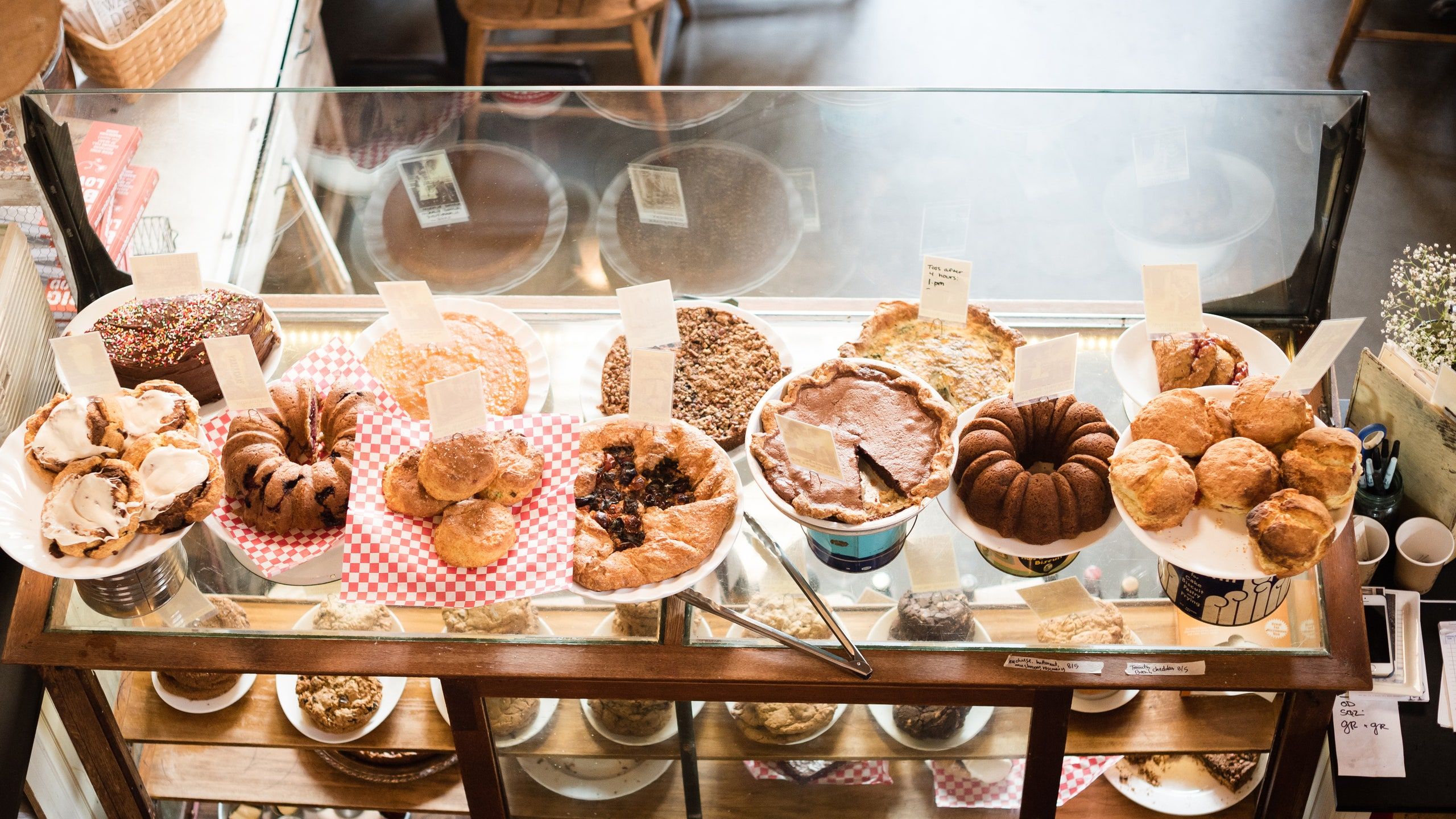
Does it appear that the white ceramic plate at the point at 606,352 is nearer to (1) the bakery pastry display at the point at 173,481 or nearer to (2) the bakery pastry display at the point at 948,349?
(2) the bakery pastry display at the point at 948,349

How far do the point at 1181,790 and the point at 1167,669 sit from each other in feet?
2.98

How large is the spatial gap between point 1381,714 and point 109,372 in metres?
3.04

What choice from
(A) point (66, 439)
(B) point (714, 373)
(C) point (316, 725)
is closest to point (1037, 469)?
(B) point (714, 373)

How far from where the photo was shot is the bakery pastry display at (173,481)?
2.25 meters

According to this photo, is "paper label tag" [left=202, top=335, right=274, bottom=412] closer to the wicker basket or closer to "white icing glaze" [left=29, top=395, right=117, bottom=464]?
"white icing glaze" [left=29, top=395, right=117, bottom=464]

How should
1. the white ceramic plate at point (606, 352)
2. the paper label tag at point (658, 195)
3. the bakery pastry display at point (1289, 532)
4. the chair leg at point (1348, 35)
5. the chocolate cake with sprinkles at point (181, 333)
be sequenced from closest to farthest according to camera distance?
the bakery pastry display at point (1289, 532) < the chocolate cake with sprinkles at point (181, 333) < the white ceramic plate at point (606, 352) < the paper label tag at point (658, 195) < the chair leg at point (1348, 35)

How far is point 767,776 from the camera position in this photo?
292cm

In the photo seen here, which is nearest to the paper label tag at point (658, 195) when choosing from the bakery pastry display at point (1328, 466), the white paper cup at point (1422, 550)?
the bakery pastry display at point (1328, 466)

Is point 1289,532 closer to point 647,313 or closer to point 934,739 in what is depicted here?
point 934,739

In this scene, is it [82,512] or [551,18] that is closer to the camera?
[82,512]

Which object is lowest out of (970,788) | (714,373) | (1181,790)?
(1181,790)

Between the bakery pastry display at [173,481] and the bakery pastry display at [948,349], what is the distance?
4.55ft

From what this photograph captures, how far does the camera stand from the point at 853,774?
2.92m

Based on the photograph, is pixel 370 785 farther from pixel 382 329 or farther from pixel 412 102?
pixel 412 102
